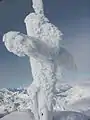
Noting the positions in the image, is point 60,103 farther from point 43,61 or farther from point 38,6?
point 38,6

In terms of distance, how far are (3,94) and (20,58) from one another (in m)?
0.36

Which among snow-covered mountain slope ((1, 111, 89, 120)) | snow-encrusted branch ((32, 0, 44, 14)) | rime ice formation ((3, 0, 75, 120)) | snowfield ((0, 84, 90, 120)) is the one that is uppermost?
snow-encrusted branch ((32, 0, 44, 14))

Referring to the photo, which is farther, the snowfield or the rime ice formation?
the snowfield

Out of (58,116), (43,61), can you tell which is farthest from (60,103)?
(43,61)

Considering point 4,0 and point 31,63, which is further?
point 4,0

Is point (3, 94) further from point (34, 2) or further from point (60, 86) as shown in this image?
point (34, 2)

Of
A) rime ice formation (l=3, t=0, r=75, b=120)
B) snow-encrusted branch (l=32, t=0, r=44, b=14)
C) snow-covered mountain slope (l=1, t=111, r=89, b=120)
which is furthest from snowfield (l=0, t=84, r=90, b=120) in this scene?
snow-encrusted branch (l=32, t=0, r=44, b=14)

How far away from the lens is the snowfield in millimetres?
2828

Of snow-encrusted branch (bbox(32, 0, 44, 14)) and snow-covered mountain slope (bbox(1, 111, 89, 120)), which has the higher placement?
snow-encrusted branch (bbox(32, 0, 44, 14))

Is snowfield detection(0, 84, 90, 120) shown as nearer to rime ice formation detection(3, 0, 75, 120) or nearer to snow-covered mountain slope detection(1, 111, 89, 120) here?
snow-covered mountain slope detection(1, 111, 89, 120)

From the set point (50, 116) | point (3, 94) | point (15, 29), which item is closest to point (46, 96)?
point (50, 116)

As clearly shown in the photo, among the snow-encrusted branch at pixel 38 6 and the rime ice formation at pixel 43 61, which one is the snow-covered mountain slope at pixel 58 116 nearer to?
the rime ice formation at pixel 43 61

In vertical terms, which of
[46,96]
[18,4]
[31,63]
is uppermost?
[18,4]

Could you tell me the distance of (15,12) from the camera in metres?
2.97
